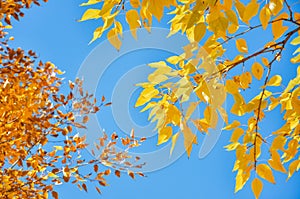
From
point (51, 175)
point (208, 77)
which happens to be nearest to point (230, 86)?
point (208, 77)

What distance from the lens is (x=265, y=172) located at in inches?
30.0

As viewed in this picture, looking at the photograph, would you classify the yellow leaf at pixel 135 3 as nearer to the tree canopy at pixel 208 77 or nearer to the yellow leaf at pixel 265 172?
the tree canopy at pixel 208 77

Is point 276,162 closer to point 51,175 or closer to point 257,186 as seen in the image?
point 257,186

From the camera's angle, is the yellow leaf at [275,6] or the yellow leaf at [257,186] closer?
the yellow leaf at [275,6]

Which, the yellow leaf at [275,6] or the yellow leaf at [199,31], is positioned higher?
the yellow leaf at [199,31]

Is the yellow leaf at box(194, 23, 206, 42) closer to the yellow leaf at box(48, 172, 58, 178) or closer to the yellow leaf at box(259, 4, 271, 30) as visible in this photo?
the yellow leaf at box(259, 4, 271, 30)

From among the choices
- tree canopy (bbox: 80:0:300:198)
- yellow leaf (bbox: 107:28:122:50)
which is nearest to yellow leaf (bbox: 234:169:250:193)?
tree canopy (bbox: 80:0:300:198)

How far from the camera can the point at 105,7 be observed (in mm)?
678

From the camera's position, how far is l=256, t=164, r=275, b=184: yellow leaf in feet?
2.48

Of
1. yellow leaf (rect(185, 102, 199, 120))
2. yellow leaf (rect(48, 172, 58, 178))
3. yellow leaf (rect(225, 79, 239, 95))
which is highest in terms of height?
yellow leaf (rect(48, 172, 58, 178))

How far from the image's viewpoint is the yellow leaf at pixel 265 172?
757mm

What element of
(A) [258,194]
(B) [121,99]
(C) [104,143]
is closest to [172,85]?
(A) [258,194]

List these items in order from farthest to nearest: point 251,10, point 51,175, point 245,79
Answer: point 51,175 → point 245,79 → point 251,10

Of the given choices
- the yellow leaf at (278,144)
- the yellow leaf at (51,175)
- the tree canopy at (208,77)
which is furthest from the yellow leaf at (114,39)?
the yellow leaf at (51,175)
